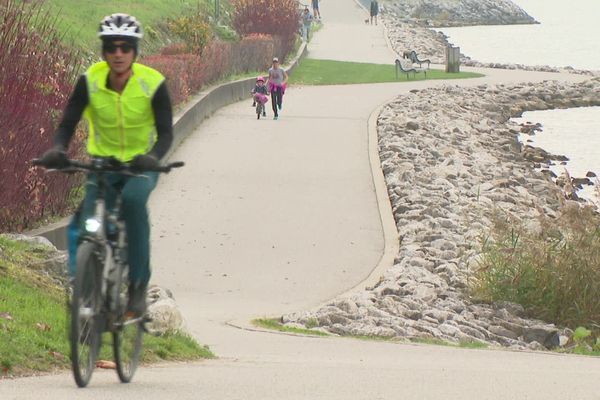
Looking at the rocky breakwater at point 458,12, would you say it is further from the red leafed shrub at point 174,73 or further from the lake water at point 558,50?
→ the red leafed shrub at point 174,73

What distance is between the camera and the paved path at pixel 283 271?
9.41m

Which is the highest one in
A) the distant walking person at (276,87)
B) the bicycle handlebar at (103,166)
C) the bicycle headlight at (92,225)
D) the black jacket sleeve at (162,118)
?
the black jacket sleeve at (162,118)

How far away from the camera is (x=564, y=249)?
669 inches

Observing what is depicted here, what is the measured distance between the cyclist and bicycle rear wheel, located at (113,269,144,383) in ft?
1.08

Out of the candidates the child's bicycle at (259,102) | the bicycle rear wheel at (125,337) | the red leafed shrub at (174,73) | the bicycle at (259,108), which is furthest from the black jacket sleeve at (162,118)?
the bicycle at (259,108)

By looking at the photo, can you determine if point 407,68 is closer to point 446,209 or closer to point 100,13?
point 100,13

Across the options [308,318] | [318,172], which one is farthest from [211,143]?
[308,318]

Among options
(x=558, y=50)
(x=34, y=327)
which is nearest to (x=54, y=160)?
(x=34, y=327)

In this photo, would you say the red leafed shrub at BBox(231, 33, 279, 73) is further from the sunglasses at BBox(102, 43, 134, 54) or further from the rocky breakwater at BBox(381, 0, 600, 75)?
the sunglasses at BBox(102, 43, 134, 54)

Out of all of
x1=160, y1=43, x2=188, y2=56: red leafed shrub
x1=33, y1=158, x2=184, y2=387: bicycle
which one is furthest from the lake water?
x1=33, y1=158, x2=184, y2=387: bicycle

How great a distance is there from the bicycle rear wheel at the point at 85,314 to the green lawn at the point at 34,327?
68 cm

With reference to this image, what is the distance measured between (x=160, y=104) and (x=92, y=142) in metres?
0.44

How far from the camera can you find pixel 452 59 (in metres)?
55.3

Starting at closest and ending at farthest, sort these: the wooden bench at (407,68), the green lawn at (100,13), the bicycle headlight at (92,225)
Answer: the bicycle headlight at (92,225), the green lawn at (100,13), the wooden bench at (407,68)
